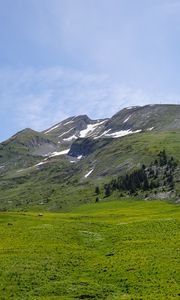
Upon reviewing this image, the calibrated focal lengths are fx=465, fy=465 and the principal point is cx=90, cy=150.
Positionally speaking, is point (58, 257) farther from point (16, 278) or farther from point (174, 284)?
point (174, 284)

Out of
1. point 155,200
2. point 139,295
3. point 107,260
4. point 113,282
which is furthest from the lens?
point 155,200

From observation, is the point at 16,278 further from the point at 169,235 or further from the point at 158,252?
the point at 169,235

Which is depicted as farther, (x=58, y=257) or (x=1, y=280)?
(x=58, y=257)

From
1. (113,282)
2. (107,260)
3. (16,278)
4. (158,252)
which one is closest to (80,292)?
(113,282)

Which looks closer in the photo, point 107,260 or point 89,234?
point 107,260

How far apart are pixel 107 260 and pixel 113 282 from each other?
982 cm

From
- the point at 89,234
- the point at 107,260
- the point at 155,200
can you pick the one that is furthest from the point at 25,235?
the point at 155,200

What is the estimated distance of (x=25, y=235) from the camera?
7369 cm

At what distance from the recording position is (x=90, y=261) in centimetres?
5569

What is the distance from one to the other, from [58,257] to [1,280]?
38.5 ft

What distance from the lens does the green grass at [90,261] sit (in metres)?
42.6

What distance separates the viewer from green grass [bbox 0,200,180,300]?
4259 centimetres

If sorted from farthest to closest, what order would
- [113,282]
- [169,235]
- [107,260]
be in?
[169,235], [107,260], [113,282]

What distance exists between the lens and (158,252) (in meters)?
57.3
